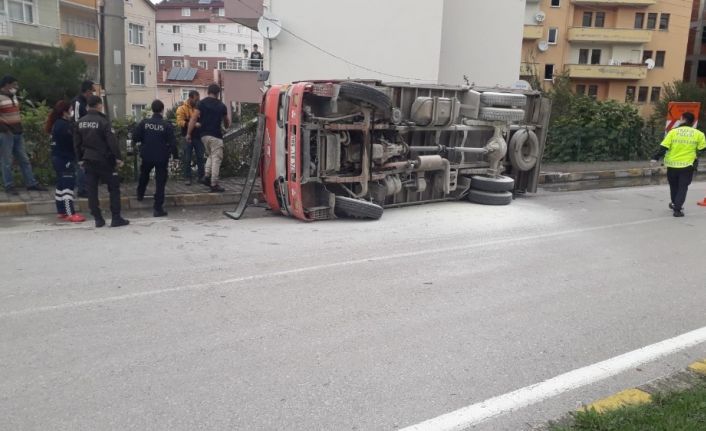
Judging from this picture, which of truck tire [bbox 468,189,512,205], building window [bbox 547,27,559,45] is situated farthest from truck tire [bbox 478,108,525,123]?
building window [bbox 547,27,559,45]

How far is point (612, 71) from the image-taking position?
50625 mm

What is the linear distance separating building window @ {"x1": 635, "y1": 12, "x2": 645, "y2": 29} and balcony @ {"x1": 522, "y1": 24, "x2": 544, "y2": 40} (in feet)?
29.0

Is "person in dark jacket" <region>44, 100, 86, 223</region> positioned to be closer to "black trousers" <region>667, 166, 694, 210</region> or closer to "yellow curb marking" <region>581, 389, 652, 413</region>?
"yellow curb marking" <region>581, 389, 652, 413</region>

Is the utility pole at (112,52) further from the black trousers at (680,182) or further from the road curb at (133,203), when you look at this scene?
the black trousers at (680,182)

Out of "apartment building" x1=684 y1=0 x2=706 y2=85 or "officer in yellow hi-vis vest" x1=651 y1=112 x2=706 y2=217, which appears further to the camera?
"apartment building" x1=684 y1=0 x2=706 y2=85

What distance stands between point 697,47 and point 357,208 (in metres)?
58.6

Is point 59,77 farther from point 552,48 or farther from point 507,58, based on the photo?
point 552,48

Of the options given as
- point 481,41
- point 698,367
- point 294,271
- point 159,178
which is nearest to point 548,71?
point 481,41

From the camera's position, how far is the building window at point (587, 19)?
51812mm

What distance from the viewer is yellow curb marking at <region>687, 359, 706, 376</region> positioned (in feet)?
13.3

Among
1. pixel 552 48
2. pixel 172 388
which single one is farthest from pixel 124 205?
pixel 552 48

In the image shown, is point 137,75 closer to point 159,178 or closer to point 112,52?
point 112,52

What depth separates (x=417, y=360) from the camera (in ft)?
13.7

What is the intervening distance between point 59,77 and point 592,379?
2874 centimetres
